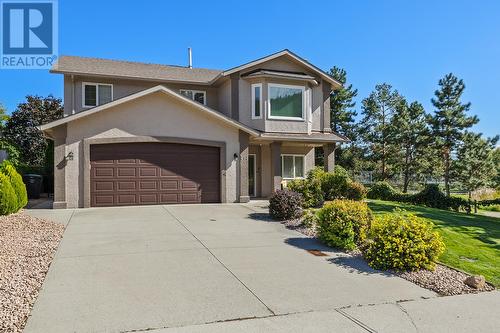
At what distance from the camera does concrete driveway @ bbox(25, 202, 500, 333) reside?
14.6ft

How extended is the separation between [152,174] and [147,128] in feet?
6.26

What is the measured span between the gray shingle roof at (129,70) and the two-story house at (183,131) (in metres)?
0.05

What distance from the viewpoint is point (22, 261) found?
656 cm

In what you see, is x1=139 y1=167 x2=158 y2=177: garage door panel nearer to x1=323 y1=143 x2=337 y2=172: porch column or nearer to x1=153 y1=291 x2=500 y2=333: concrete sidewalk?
x1=323 y1=143 x2=337 y2=172: porch column

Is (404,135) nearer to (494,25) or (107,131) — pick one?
(494,25)

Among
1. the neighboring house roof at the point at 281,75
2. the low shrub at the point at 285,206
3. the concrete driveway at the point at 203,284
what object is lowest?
the concrete driveway at the point at 203,284

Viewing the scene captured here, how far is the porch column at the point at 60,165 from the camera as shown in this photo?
13883 mm

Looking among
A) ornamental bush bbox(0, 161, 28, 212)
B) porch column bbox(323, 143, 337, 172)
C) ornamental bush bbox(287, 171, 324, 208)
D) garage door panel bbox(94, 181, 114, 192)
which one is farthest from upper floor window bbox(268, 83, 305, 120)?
ornamental bush bbox(0, 161, 28, 212)

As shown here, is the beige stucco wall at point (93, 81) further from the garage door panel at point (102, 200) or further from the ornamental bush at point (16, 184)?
the ornamental bush at point (16, 184)

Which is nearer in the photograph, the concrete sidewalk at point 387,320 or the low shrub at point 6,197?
the concrete sidewalk at point 387,320

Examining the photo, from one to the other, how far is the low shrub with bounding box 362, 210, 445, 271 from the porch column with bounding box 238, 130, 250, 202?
942cm

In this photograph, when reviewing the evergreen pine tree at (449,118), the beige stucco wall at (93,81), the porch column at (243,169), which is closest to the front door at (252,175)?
the porch column at (243,169)

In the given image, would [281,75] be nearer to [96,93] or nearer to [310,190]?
[310,190]

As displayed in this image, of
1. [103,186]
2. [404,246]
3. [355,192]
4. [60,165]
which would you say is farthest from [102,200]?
[404,246]
